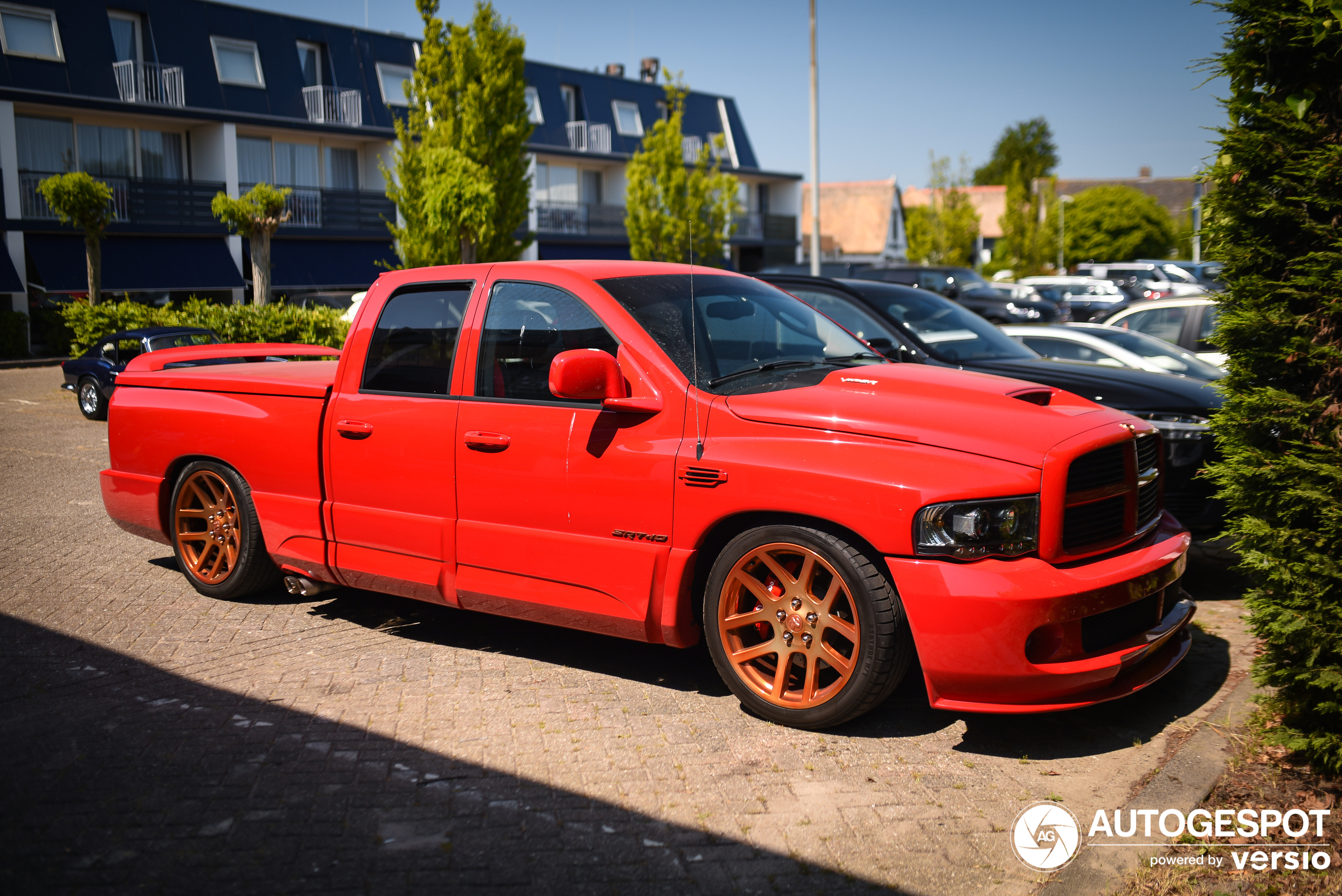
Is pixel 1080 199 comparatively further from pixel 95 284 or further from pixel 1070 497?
pixel 1070 497

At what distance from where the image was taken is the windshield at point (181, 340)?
1572cm

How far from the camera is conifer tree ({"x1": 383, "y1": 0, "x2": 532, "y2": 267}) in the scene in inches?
706

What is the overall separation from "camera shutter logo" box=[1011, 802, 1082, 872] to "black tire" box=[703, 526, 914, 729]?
68cm

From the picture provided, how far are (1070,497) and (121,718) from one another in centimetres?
392

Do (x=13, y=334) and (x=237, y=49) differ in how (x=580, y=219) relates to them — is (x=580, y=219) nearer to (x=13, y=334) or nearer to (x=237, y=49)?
(x=237, y=49)

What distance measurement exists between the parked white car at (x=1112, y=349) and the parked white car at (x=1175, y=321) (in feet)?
3.90

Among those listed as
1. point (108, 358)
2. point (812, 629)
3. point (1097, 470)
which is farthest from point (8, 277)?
point (1097, 470)

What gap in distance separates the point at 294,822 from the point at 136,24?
32290 millimetres

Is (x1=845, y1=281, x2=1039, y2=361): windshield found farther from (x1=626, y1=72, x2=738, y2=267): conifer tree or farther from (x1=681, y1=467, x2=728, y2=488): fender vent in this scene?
(x1=626, y1=72, x2=738, y2=267): conifer tree

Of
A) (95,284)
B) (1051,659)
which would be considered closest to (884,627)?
(1051,659)

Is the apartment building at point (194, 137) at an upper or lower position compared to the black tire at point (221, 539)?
upper

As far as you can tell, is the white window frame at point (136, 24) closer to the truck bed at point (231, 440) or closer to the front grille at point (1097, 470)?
the truck bed at point (231, 440)

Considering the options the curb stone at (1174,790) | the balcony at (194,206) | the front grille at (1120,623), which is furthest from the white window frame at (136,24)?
the curb stone at (1174,790)

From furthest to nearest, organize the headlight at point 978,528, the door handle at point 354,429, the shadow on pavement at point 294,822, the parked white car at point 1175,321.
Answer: the parked white car at point 1175,321 < the door handle at point 354,429 < the headlight at point 978,528 < the shadow on pavement at point 294,822
